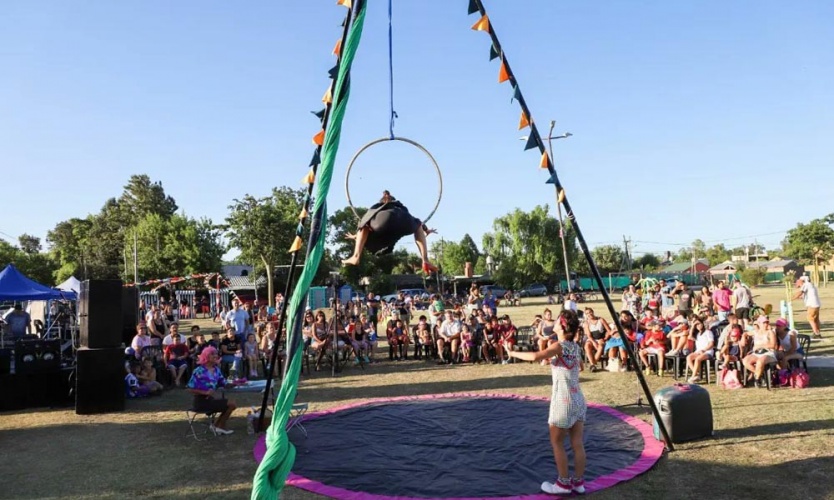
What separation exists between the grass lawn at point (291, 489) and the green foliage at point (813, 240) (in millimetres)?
42457

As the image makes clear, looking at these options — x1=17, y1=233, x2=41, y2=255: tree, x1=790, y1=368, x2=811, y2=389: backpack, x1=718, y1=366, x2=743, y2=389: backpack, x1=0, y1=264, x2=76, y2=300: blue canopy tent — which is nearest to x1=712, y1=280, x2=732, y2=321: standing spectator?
x1=718, y1=366, x2=743, y2=389: backpack

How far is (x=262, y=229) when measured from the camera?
35781mm

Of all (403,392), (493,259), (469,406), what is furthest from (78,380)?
(493,259)

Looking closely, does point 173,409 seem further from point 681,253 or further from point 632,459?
point 681,253

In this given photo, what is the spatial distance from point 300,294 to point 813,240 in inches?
2056

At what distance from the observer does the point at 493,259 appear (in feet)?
154

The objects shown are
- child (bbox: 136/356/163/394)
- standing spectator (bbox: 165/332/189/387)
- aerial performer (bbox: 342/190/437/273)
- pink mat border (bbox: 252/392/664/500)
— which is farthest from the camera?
standing spectator (bbox: 165/332/189/387)

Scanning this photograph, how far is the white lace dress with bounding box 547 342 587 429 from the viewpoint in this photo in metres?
4.72

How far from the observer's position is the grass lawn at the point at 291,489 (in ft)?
16.5

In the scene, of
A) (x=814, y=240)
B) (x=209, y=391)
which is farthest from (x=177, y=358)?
(x=814, y=240)

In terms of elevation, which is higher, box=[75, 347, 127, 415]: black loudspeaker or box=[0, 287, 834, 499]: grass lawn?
box=[75, 347, 127, 415]: black loudspeaker

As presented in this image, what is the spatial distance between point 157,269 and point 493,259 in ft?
83.6

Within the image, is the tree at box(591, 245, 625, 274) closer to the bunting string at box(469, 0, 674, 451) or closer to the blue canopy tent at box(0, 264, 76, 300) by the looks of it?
the blue canopy tent at box(0, 264, 76, 300)

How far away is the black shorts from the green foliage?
157 feet
